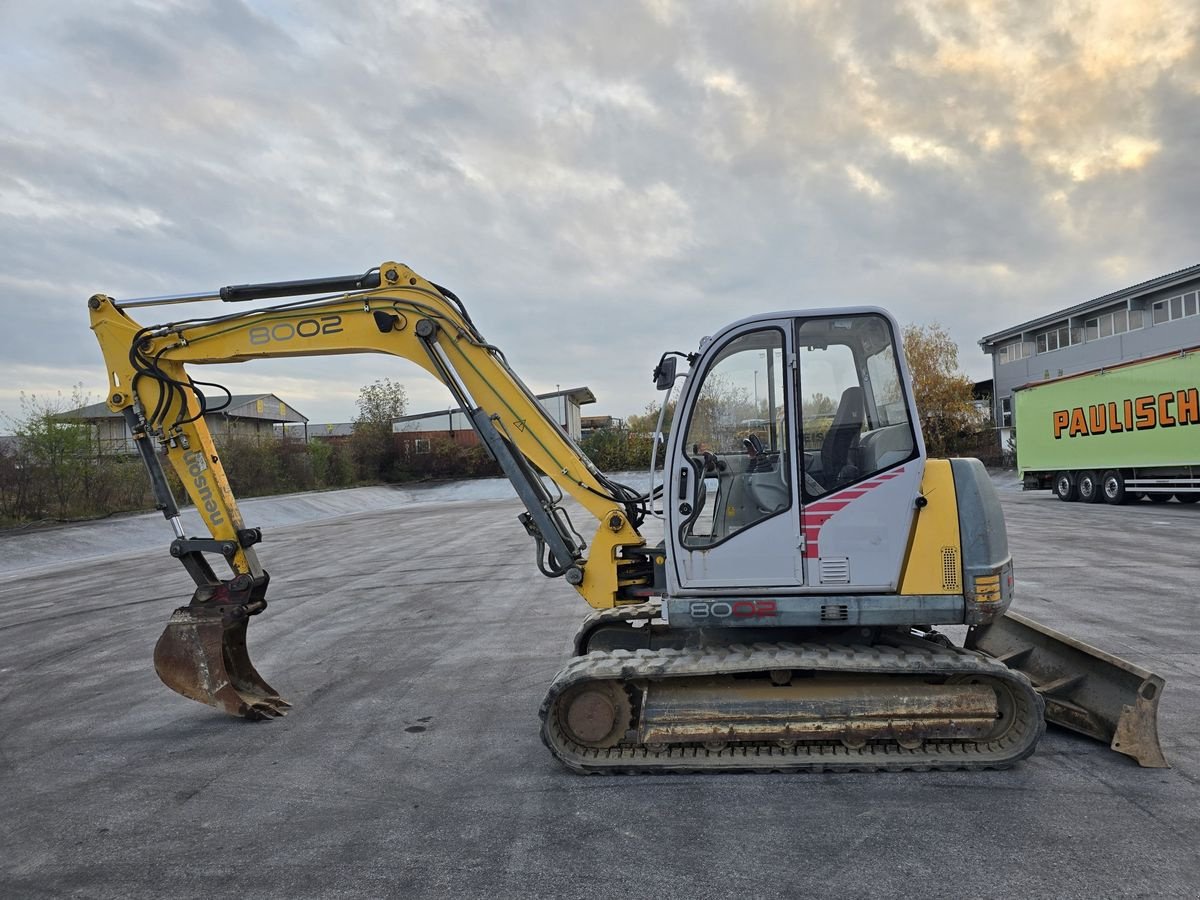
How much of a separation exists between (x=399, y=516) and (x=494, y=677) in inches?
875

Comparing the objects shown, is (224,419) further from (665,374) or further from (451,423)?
(665,374)

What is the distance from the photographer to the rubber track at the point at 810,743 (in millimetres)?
4324

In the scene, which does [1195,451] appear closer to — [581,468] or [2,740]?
[581,468]

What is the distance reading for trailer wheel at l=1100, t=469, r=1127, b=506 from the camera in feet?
70.0

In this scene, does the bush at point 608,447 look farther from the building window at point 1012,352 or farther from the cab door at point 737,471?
the building window at point 1012,352

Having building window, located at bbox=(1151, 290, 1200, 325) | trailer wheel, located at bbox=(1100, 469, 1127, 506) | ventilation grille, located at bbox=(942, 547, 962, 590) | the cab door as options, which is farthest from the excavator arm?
building window, located at bbox=(1151, 290, 1200, 325)

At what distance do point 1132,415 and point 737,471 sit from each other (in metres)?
20.5

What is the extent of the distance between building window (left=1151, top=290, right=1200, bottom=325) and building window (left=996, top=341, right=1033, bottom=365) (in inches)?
309

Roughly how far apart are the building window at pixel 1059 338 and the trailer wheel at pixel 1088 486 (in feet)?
64.9

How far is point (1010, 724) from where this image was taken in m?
4.43

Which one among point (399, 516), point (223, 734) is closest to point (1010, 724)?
point (223, 734)

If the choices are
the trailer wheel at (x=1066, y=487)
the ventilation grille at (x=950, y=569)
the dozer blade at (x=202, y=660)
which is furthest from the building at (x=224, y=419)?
the trailer wheel at (x=1066, y=487)

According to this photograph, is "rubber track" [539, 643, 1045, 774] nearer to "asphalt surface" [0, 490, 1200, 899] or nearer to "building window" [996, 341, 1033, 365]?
"asphalt surface" [0, 490, 1200, 899]

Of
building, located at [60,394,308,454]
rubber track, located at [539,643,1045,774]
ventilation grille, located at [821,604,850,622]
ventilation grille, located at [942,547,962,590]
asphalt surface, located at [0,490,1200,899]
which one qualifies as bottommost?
asphalt surface, located at [0,490,1200,899]
